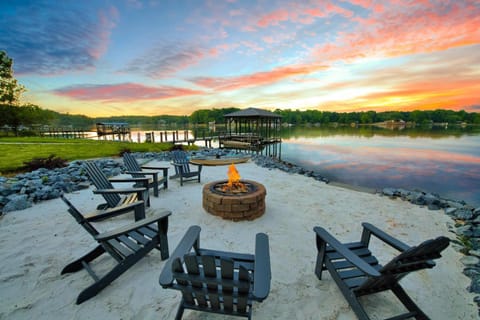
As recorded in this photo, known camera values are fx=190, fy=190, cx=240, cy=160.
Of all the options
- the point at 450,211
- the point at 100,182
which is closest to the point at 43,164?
the point at 100,182

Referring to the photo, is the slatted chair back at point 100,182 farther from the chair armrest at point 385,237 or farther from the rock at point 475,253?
the rock at point 475,253

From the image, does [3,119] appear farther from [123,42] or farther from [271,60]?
[271,60]

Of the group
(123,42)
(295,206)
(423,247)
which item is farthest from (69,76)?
(423,247)

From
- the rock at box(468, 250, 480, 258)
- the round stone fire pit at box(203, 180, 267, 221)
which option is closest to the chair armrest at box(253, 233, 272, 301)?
the round stone fire pit at box(203, 180, 267, 221)

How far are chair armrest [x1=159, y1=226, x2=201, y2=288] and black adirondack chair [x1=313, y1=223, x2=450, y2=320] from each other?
1358mm

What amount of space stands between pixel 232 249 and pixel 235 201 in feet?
3.06

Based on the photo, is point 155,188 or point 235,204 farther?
point 155,188

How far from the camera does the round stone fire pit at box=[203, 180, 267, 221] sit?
11.7 feet

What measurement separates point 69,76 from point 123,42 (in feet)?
21.3

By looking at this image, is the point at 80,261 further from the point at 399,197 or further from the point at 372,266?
the point at 399,197

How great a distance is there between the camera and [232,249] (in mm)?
2803

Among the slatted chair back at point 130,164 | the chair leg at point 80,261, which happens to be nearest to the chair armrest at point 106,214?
the chair leg at point 80,261

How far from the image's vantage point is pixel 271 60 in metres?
13.5

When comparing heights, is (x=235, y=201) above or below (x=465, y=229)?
above
